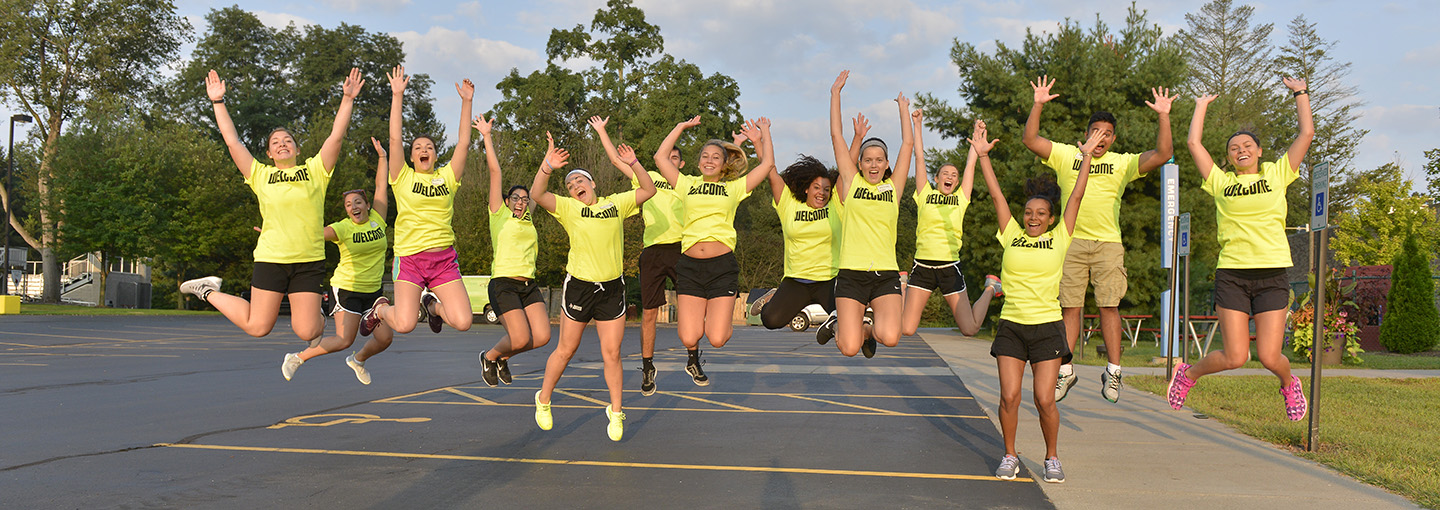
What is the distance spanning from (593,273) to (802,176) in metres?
2.04

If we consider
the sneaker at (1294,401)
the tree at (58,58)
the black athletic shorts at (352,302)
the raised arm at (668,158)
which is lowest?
the sneaker at (1294,401)

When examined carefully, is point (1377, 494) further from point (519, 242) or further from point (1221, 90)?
point (1221, 90)

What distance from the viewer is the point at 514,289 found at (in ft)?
28.8

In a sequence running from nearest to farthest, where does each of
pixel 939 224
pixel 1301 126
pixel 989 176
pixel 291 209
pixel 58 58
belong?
pixel 1301 126 < pixel 989 176 < pixel 291 209 < pixel 939 224 < pixel 58 58

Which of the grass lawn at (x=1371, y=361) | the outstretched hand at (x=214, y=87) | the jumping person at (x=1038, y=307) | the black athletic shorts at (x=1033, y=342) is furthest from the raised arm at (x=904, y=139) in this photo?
the grass lawn at (x=1371, y=361)

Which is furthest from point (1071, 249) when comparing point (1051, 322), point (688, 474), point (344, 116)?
point (344, 116)

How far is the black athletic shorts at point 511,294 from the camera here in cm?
864

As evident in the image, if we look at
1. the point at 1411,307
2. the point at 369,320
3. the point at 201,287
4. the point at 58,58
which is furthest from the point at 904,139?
the point at 58,58

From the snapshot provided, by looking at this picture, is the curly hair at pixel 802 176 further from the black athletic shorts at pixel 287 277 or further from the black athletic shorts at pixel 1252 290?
the black athletic shorts at pixel 287 277

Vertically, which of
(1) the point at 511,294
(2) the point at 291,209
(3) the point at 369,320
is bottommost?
(3) the point at 369,320

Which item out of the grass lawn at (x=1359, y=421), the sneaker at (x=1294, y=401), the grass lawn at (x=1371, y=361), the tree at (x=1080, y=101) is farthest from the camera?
the tree at (x=1080, y=101)

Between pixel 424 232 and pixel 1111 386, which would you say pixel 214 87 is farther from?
pixel 1111 386

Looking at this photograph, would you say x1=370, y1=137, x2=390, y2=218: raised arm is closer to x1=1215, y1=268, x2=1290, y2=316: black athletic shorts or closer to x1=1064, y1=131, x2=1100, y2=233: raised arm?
x1=1064, y1=131, x2=1100, y2=233: raised arm

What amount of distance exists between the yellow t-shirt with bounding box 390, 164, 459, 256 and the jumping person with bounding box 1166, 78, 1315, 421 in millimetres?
6057
